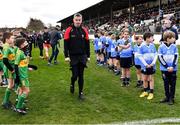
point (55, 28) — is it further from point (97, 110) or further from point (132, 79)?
point (97, 110)

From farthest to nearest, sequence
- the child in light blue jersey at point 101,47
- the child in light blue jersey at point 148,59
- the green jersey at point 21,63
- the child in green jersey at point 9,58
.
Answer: the child in light blue jersey at point 101,47
the child in light blue jersey at point 148,59
the child in green jersey at point 9,58
the green jersey at point 21,63

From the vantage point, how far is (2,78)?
1397 centimetres

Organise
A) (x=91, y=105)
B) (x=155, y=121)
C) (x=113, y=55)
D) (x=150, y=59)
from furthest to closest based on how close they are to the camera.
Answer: (x=113, y=55) → (x=150, y=59) → (x=91, y=105) → (x=155, y=121)

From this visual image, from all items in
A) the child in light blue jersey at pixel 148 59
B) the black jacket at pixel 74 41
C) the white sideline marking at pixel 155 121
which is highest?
the black jacket at pixel 74 41

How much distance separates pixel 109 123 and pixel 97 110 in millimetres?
1120

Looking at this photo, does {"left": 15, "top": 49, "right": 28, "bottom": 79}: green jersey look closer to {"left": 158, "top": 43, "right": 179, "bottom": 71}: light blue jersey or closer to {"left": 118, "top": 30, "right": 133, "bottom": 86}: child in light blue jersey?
{"left": 158, "top": 43, "right": 179, "bottom": 71}: light blue jersey

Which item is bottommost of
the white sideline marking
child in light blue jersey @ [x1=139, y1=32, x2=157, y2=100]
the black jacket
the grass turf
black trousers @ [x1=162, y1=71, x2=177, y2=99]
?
the white sideline marking

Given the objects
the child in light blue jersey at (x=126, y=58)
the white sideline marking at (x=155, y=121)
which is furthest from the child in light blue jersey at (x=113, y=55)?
the white sideline marking at (x=155, y=121)

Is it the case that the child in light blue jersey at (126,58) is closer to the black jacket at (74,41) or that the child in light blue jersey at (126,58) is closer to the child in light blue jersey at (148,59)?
the child in light blue jersey at (148,59)

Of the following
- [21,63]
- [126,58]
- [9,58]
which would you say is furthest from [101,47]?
[21,63]

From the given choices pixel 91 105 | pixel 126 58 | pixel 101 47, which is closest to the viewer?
pixel 91 105

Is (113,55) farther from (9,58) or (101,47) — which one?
(9,58)

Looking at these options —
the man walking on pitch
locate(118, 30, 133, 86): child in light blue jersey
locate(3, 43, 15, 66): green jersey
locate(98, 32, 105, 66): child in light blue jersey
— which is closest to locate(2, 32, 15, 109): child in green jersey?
locate(3, 43, 15, 66): green jersey

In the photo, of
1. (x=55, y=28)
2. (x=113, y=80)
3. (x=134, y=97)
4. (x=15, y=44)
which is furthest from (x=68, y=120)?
(x=55, y=28)
